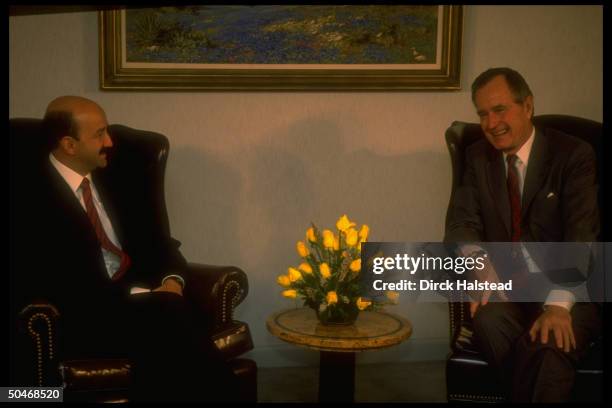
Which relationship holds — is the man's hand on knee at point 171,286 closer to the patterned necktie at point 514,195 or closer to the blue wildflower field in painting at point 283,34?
the blue wildflower field in painting at point 283,34

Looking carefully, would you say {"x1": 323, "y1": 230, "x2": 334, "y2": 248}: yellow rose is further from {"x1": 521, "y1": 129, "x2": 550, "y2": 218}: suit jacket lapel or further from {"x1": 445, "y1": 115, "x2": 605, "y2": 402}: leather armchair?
{"x1": 521, "y1": 129, "x2": 550, "y2": 218}: suit jacket lapel

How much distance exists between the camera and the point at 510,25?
3.15 metres

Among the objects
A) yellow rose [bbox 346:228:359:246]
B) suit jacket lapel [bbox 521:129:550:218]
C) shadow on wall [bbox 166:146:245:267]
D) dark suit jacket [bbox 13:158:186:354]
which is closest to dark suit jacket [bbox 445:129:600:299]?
suit jacket lapel [bbox 521:129:550:218]

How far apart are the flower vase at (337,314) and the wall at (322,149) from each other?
0.88 m

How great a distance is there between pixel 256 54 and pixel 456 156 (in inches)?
38.6

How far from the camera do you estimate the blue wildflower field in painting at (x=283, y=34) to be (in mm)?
2930

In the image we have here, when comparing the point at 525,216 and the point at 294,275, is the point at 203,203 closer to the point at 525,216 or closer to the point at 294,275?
the point at 294,275

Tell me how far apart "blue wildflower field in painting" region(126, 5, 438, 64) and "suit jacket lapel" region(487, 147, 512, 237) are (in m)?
0.83

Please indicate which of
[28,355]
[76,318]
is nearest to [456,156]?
[76,318]

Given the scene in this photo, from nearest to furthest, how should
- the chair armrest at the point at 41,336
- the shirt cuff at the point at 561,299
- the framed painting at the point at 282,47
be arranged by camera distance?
the chair armrest at the point at 41,336, the shirt cuff at the point at 561,299, the framed painting at the point at 282,47

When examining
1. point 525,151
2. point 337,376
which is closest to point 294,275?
point 337,376

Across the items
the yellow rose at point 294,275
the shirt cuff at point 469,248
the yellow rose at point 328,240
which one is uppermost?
the yellow rose at point 328,240

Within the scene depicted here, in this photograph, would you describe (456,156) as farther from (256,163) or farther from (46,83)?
(46,83)

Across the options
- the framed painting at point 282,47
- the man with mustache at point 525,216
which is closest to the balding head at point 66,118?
the framed painting at point 282,47
